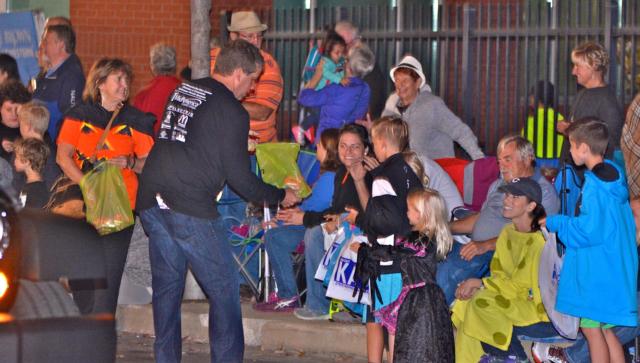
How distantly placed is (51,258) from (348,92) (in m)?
5.96

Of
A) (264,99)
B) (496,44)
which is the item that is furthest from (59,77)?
(496,44)

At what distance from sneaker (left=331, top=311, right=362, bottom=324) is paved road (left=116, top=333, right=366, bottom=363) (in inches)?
12.4

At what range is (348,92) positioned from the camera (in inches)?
472

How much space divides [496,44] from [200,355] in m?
4.06

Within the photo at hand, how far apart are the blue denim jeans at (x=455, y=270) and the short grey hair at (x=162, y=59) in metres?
3.76

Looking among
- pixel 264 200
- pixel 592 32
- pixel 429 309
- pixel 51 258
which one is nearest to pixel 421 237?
pixel 429 309

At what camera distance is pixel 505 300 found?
29.7ft

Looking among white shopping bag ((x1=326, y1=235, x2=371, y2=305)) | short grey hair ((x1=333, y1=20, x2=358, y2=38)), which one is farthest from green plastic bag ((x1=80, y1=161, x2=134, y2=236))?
short grey hair ((x1=333, y1=20, x2=358, y2=38))

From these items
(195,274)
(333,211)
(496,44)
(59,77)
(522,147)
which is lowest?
(195,274)

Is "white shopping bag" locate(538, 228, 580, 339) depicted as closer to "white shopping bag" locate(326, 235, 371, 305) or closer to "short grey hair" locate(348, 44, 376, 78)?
"white shopping bag" locate(326, 235, 371, 305)

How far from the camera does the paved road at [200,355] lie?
10.2m

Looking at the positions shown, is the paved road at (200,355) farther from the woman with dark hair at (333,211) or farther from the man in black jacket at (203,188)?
the man in black jacket at (203,188)

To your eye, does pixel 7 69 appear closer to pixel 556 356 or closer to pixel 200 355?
pixel 200 355

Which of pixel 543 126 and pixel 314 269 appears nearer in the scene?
pixel 314 269
